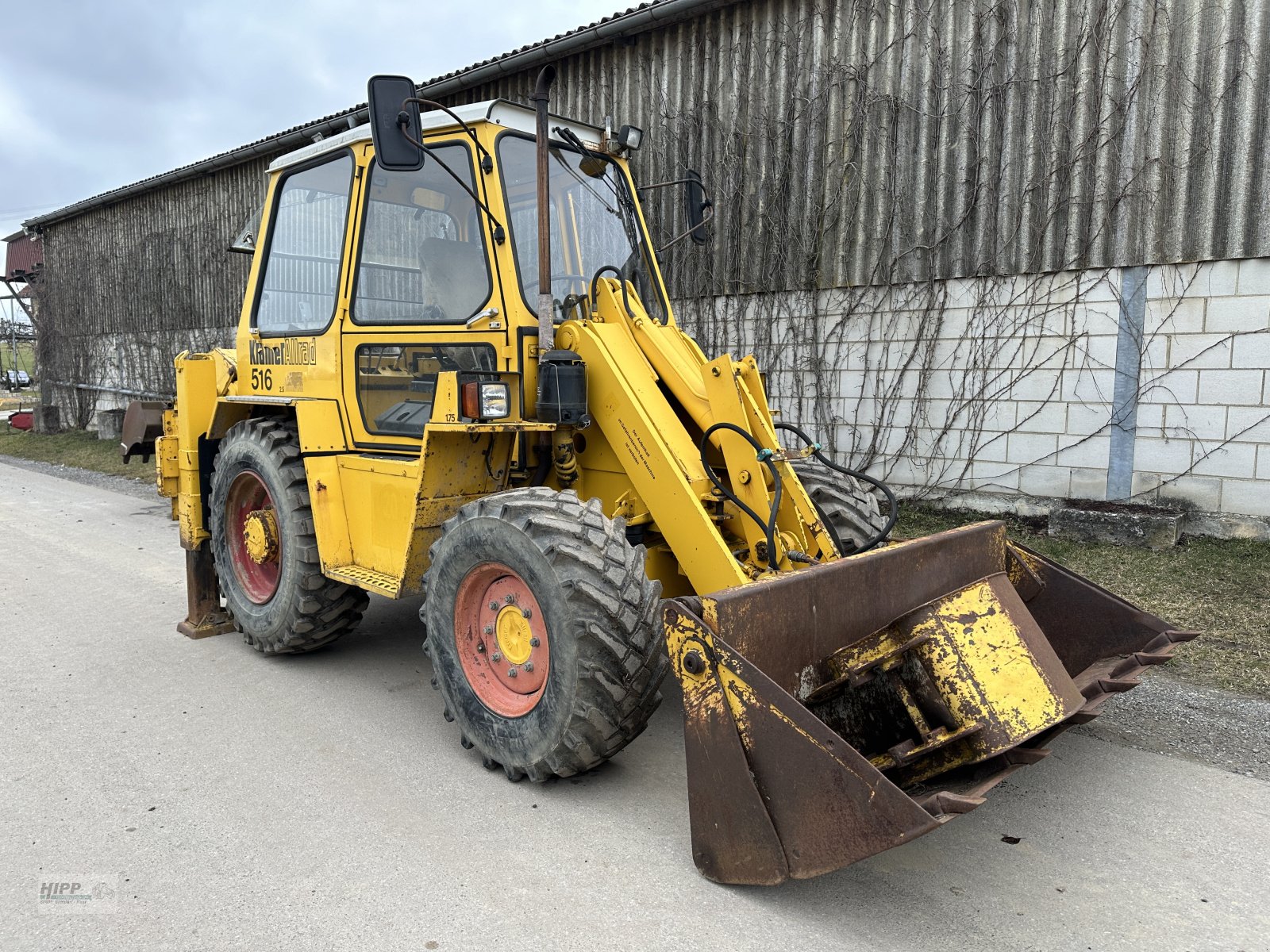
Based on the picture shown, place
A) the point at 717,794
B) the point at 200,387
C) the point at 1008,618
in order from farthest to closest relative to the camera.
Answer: the point at 200,387 → the point at 1008,618 → the point at 717,794

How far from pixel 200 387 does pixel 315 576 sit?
165cm

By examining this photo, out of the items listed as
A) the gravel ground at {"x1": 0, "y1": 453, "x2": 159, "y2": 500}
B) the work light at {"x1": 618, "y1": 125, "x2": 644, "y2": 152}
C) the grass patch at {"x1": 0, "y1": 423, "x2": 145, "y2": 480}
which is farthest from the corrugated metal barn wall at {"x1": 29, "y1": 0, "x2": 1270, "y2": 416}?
the grass patch at {"x1": 0, "y1": 423, "x2": 145, "y2": 480}

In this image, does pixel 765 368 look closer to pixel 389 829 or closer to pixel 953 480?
pixel 953 480

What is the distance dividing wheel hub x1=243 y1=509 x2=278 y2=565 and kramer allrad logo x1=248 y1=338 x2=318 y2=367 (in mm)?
853

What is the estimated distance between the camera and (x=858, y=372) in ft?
27.1

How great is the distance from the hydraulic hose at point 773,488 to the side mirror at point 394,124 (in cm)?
161

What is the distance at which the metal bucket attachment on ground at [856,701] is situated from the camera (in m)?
2.44

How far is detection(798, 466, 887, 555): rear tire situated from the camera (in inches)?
170

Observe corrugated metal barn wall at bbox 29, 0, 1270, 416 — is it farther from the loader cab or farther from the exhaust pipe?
the exhaust pipe

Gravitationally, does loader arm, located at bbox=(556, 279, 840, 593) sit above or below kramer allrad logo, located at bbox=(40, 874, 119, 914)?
above

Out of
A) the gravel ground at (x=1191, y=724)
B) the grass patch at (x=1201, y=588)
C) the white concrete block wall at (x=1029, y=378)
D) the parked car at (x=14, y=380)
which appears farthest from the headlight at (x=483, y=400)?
the parked car at (x=14, y=380)

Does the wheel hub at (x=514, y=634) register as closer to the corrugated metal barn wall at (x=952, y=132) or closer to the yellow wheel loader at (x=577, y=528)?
the yellow wheel loader at (x=577, y=528)

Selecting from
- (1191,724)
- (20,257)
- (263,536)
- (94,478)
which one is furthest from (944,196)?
(20,257)

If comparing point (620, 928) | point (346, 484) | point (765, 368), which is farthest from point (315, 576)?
point (765, 368)
